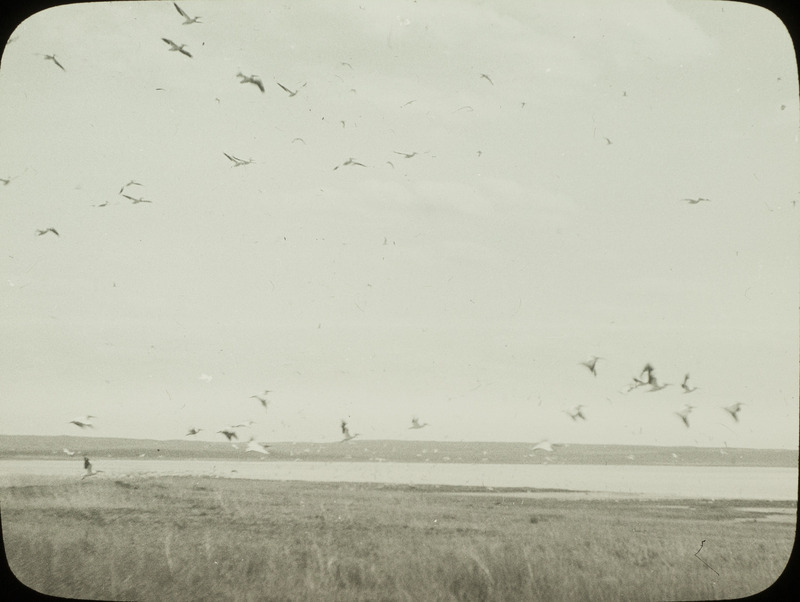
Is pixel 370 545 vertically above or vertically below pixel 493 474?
above

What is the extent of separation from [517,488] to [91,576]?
9103 millimetres

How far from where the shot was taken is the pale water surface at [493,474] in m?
13.6

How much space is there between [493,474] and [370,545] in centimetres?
855

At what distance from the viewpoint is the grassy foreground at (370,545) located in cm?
629

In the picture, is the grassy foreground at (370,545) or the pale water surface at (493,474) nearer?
the grassy foreground at (370,545)

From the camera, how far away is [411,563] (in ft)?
23.5

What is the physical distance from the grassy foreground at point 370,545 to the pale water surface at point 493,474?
71.3 inches

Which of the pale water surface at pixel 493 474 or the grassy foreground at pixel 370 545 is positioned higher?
the grassy foreground at pixel 370 545

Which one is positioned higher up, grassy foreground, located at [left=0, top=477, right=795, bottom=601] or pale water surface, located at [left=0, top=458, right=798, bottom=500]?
grassy foreground, located at [left=0, top=477, right=795, bottom=601]

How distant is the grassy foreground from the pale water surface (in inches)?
71.3

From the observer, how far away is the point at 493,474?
16.1 m

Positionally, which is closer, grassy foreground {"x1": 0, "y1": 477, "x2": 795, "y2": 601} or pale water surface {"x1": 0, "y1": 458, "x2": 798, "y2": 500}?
grassy foreground {"x1": 0, "y1": 477, "x2": 795, "y2": 601}

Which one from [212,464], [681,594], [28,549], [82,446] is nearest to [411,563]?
[681,594]

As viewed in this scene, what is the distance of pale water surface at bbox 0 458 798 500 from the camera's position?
44.6ft
